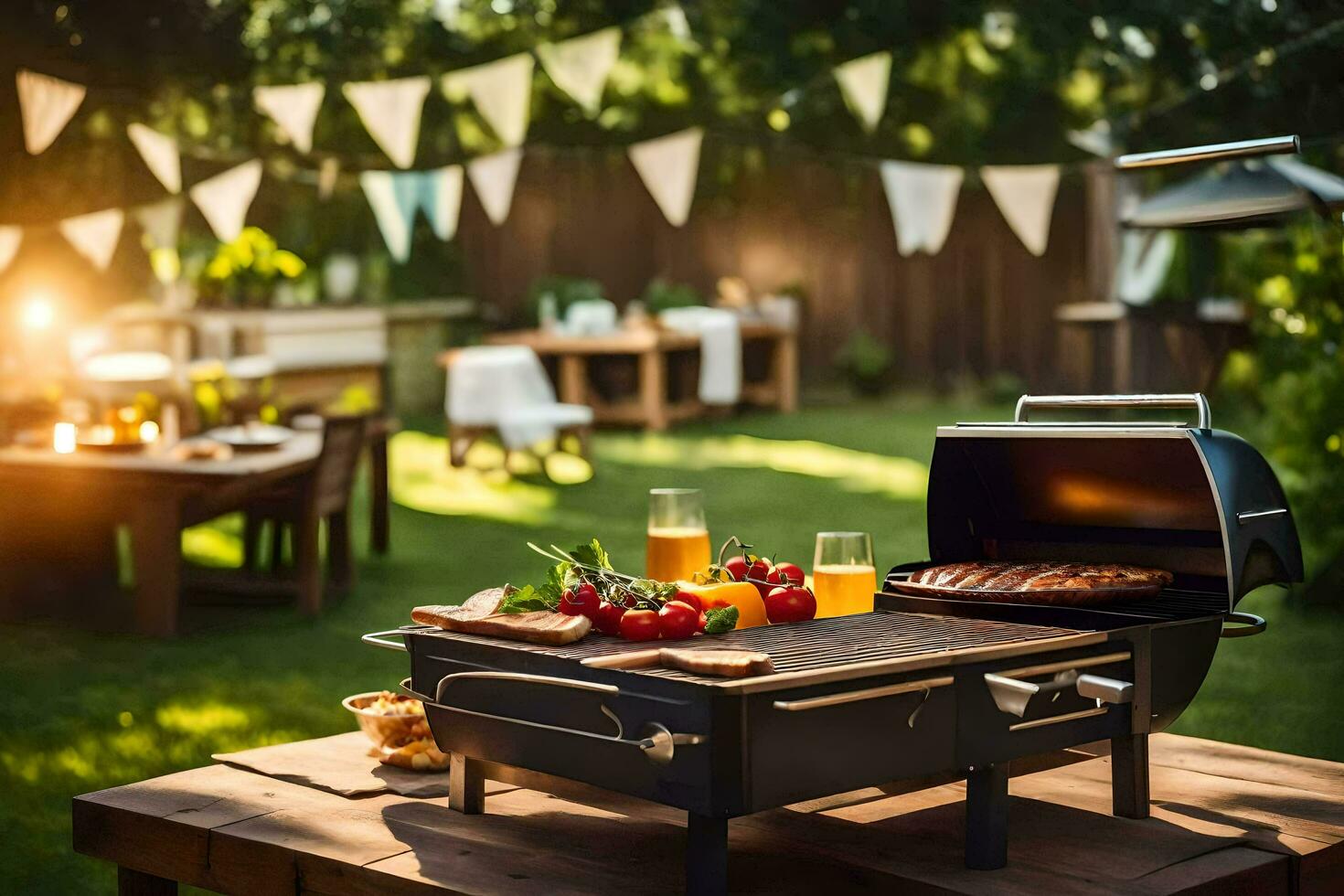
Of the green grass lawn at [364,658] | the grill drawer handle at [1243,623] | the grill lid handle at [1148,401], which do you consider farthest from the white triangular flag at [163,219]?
the grill drawer handle at [1243,623]

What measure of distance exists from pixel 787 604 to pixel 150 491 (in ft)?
13.1

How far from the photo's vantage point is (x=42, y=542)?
6.29m

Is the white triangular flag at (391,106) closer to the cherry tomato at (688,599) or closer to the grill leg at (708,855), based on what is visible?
the cherry tomato at (688,599)

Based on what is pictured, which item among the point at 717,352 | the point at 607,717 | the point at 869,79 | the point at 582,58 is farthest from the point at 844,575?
the point at 717,352

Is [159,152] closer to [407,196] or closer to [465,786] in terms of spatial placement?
[407,196]

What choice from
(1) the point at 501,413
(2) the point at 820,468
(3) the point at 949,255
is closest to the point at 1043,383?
(3) the point at 949,255

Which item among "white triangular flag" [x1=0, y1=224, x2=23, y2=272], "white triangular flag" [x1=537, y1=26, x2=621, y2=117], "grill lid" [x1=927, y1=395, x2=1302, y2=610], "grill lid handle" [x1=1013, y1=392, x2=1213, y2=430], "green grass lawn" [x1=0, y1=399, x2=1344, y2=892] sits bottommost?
"green grass lawn" [x1=0, y1=399, x2=1344, y2=892]

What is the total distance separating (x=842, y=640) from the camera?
1.98m

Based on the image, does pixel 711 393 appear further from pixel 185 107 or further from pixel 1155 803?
pixel 1155 803

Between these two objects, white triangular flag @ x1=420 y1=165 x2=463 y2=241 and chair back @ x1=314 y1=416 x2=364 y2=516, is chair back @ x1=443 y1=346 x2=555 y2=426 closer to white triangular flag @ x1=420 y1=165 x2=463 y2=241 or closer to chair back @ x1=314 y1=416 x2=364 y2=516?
white triangular flag @ x1=420 y1=165 x2=463 y2=241

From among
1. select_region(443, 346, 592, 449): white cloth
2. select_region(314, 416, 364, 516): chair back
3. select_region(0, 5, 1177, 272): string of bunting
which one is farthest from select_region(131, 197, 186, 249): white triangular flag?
select_region(314, 416, 364, 516): chair back

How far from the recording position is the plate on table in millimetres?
5988

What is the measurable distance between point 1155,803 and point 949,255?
43.3ft

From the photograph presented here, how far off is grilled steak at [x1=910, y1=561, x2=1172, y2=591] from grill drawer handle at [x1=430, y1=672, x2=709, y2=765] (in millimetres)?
664
